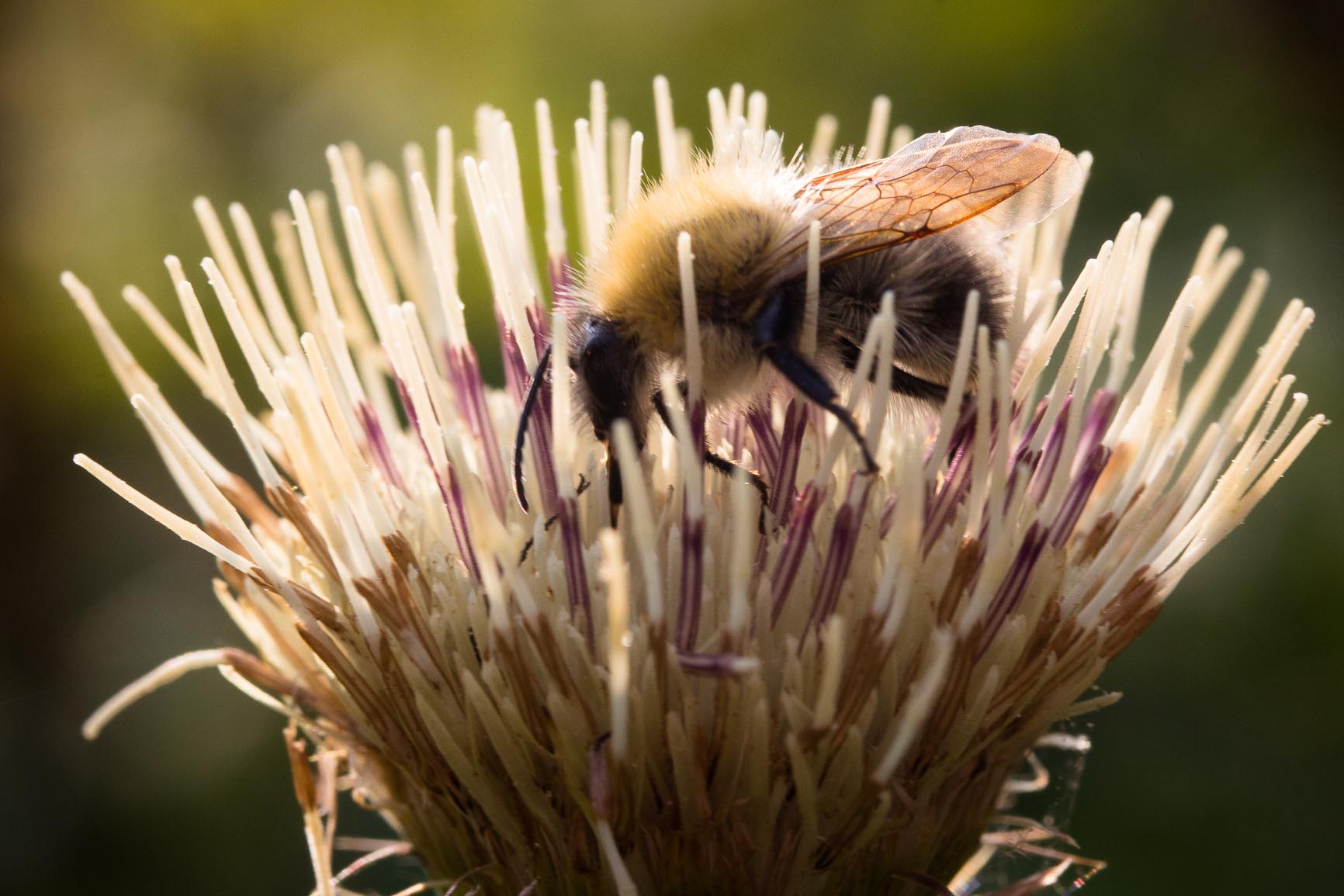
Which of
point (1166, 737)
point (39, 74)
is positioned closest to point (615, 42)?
point (39, 74)

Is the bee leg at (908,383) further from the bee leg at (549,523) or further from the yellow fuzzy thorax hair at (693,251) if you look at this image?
the bee leg at (549,523)

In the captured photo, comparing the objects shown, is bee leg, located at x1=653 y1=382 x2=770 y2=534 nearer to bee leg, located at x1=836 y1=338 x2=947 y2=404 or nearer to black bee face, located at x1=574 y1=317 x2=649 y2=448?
black bee face, located at x1=574 y1=317 x2=649 y2=448

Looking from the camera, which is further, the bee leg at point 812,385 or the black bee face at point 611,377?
the black bee face at point 611,377

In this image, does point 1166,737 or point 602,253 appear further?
point 1166,737

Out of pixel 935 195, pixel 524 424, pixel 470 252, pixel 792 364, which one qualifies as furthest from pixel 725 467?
pixel 470 252

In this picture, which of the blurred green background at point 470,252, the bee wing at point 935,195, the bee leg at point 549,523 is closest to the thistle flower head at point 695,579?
the bee leg at point 549,523

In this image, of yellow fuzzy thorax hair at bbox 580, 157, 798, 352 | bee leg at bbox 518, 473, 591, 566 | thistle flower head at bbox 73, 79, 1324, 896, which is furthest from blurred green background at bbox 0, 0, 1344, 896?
yellow fuzzy thorax hair at bbox 580, 157, 798, 352

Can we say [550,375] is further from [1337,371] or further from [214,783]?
[1337,371]
